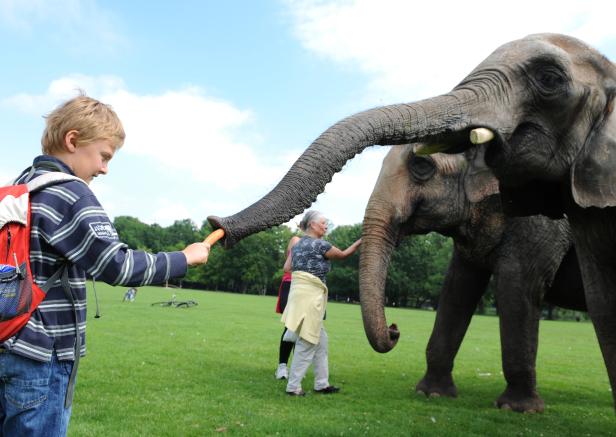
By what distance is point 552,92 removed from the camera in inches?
165

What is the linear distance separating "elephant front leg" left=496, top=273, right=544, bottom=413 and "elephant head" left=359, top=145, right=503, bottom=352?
570mm

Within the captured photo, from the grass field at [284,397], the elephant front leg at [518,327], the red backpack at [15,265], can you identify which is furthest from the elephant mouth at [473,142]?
the elephant front leg at [518,327]

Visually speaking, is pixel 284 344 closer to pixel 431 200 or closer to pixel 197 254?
pixel 431 200

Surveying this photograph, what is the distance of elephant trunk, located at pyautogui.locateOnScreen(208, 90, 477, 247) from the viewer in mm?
3316

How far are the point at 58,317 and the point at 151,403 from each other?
Result: 4.56 m

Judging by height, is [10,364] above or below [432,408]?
above

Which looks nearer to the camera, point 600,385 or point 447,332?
point 447,332

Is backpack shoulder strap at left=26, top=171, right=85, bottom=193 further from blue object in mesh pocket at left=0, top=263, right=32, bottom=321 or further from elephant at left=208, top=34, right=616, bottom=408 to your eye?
elephant at left=208, top=34, right=616, bottom=408

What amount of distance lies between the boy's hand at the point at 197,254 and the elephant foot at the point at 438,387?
6229mm

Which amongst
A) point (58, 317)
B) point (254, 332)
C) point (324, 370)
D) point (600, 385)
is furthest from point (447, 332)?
point (254, 332)

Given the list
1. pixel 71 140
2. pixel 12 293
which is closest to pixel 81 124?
pixel 71 140

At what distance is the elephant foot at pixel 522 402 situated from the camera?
24.4 ft

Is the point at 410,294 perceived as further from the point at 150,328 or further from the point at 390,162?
the point at 390,162

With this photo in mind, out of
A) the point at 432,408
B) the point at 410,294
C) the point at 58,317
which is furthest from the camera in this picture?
the point at 410,294
